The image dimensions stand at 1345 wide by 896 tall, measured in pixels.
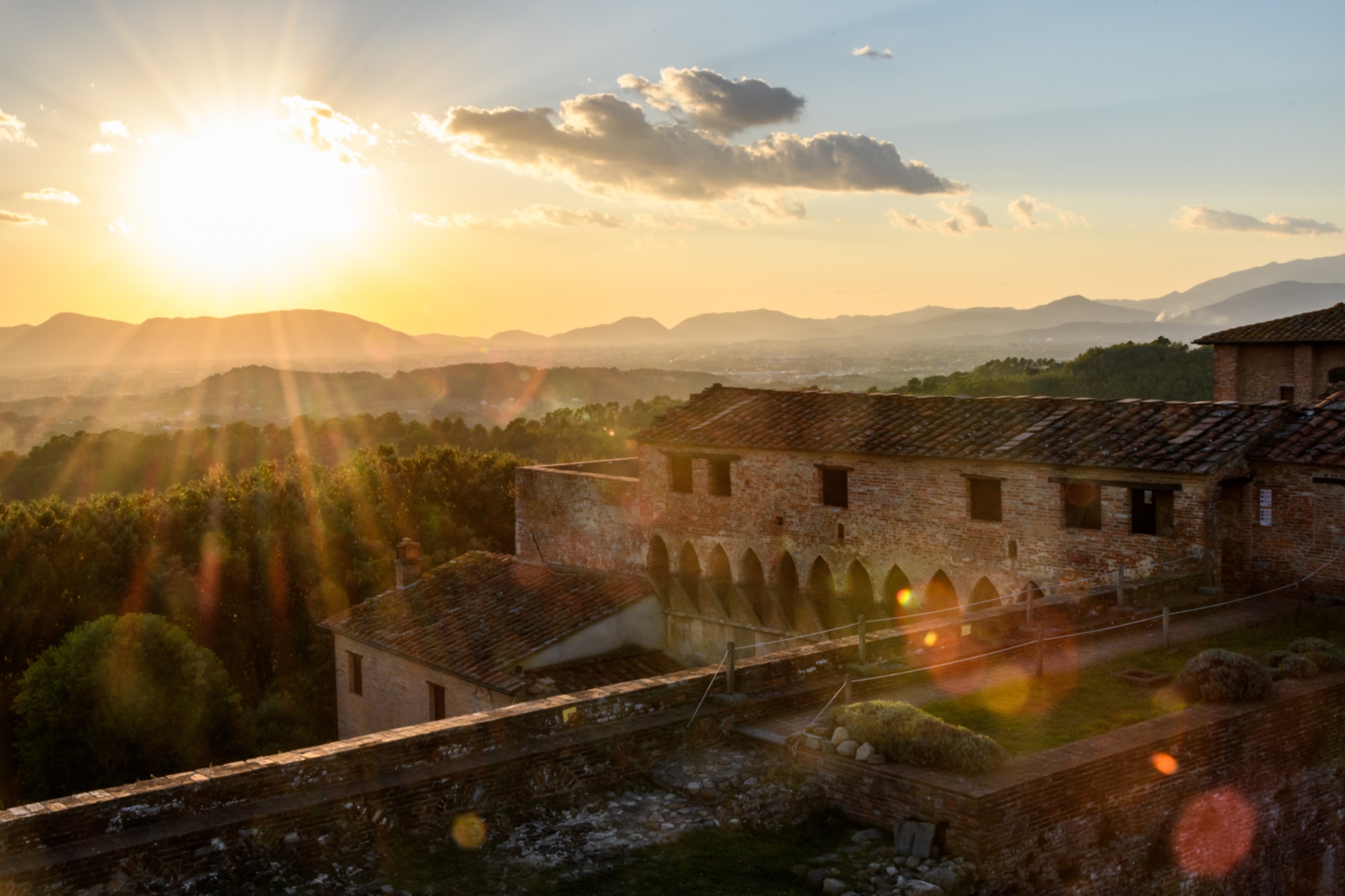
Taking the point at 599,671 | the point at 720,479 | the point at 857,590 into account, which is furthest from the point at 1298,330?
the point at 599,671

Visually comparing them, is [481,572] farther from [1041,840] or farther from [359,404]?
[359,404]

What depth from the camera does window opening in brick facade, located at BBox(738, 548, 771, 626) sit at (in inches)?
909

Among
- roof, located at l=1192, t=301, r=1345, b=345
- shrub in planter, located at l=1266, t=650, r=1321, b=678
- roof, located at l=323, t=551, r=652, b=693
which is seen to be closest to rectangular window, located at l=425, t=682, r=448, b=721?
roof, located at l=323, t=551, r=652, b=693

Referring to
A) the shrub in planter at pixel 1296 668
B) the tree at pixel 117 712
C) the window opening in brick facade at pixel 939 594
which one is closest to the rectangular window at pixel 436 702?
the tree at pixel 117 712

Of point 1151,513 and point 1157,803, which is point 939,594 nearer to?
point 1151,513

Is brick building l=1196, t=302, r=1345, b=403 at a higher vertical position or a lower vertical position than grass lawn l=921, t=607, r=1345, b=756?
higher

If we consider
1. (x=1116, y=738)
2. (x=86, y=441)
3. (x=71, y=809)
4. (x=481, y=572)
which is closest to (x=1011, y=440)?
(x=1116, y=738)

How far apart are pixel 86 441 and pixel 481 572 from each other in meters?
42.8

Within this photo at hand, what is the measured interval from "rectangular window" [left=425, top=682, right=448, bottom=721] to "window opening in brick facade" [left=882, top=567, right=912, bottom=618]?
886 cm

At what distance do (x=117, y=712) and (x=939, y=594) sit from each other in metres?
17.4

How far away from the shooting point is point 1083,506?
1994 cm

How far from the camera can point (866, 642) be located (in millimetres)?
13547

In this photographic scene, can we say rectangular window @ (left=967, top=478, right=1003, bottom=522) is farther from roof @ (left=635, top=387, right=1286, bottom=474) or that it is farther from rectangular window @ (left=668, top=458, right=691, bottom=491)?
rectangular window @ (left=668, top=458, right=691, bottom=491)

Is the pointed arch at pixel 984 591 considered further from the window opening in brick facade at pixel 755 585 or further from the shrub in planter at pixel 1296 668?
the shrub in planter at pixel 1296 668
